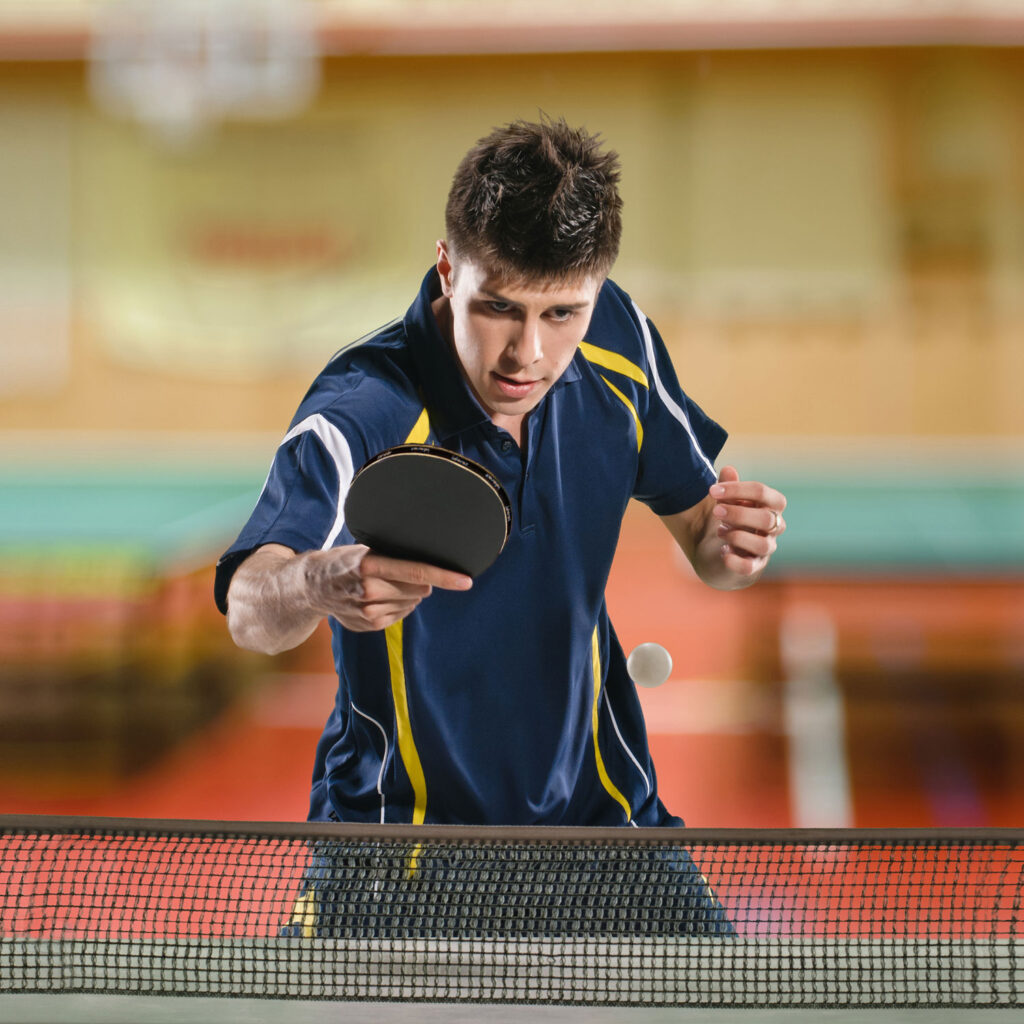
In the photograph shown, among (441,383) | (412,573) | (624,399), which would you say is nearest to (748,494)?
(624,399)

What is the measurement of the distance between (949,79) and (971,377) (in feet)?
6.99

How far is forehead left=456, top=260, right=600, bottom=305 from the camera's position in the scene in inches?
51.3

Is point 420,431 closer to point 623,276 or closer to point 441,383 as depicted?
point 441,383

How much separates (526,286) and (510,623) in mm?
453

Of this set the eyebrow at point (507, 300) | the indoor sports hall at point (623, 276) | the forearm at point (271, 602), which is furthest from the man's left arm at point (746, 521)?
the indoor sports hall at point (623, 276)

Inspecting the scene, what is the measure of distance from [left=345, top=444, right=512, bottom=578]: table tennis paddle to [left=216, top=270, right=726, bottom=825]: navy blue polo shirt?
1.04 feet

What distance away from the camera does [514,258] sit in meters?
1.29

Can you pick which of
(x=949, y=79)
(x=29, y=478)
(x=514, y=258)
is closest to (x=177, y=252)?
(x=29, y=478)

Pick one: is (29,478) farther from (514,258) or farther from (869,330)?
(514,258)

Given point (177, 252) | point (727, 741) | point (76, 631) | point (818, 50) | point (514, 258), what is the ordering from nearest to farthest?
point (514, 258)
point (727, 741)
point (76, 631)
point (818, 50)
point (177, 252)

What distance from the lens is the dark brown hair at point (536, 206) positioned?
51.0 inches

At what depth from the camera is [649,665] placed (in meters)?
1.82

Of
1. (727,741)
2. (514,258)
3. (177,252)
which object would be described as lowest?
(727,741)

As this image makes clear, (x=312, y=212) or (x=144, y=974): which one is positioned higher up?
(x=312, y=212)
